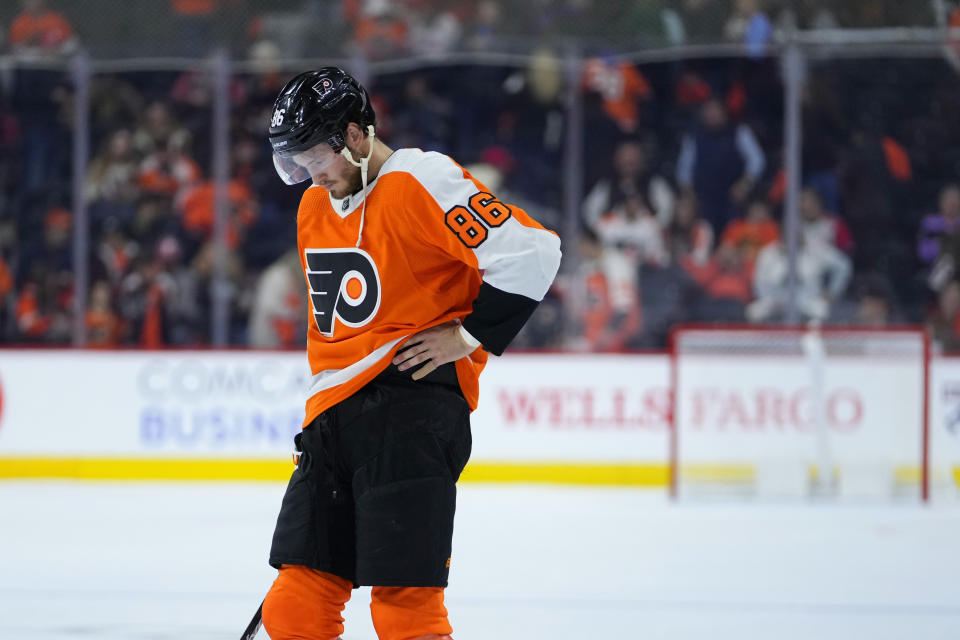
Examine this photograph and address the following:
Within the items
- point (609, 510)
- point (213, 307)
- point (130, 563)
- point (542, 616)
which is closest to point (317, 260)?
point (542, 616)

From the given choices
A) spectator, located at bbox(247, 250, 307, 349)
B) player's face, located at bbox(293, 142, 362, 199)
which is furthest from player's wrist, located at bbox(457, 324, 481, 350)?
spectator, located at bbox(247, 250, 307, 349)

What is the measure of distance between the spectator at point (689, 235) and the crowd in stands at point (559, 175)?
0.4 inches

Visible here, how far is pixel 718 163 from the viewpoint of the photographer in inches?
287

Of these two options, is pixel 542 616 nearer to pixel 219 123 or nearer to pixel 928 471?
pixel 928 471

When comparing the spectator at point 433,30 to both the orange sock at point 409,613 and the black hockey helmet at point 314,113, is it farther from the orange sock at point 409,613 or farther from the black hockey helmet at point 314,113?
the orange sock at point 409,613

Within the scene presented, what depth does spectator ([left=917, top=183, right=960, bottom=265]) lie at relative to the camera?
22.9ft

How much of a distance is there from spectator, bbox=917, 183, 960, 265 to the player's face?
5.46 metres

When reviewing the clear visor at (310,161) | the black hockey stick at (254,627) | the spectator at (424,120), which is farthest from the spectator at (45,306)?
the clear visor at (310,161)

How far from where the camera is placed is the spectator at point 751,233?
6.87 m

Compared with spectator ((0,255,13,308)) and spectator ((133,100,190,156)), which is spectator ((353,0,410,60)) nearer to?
spectator ((133,100,190,156))

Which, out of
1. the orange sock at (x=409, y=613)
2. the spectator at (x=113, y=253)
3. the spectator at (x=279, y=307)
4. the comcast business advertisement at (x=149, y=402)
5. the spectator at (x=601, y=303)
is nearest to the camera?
the orange sock at (x=409, y=613)

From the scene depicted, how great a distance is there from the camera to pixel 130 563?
447 centimetres

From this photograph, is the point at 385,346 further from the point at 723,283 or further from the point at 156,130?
the point at 156,130

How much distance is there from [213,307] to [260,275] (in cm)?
32
